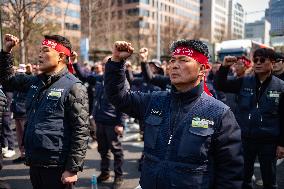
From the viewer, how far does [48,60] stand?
11.9 feet

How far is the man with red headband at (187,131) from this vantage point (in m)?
2.39

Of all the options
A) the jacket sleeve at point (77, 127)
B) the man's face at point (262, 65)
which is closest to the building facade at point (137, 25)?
the man's face at point (262, 65)

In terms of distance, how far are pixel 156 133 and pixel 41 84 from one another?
1.65 meters

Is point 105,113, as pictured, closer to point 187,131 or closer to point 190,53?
point 190,53

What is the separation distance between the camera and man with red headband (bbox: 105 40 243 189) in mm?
2395

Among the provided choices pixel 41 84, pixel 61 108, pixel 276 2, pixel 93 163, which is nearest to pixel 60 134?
pixel 61 108

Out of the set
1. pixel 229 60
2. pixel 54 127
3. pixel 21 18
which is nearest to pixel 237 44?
pixel 21 18

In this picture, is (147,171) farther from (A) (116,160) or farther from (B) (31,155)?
(A) (116,160)

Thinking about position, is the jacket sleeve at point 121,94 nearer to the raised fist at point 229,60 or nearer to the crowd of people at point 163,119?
the crowd of people at point 163,119

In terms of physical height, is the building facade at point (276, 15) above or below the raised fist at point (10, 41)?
above

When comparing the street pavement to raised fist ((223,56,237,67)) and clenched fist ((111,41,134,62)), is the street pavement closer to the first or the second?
raised fist ((223,56,237,67))

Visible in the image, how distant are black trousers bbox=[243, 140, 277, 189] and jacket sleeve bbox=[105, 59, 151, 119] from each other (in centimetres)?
215

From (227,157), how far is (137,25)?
52.8 metres

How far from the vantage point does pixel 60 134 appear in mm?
3365
